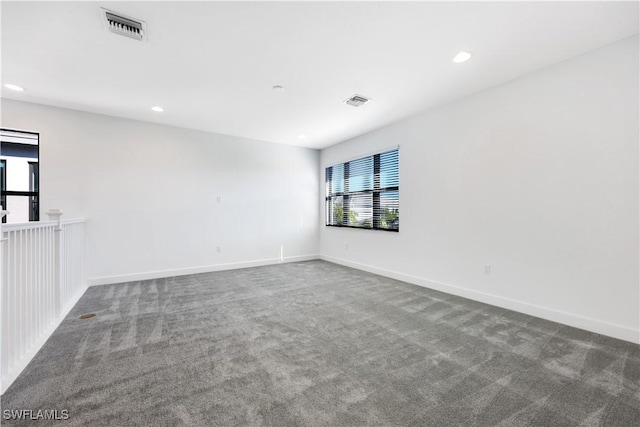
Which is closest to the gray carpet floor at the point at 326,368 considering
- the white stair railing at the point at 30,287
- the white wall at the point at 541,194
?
the white stair railing at the point at 30,287

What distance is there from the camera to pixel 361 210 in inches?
206

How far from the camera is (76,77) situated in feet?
9.61

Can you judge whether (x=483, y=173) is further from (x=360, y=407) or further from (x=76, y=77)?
(x=76, y=77)

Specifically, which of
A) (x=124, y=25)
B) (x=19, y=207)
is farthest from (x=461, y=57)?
(x=19, y=207)

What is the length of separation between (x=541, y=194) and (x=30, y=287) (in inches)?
188

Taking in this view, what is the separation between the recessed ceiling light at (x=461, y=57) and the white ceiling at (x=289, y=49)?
0.21 feet

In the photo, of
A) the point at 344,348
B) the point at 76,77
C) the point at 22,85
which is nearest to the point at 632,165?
the point at 344,348

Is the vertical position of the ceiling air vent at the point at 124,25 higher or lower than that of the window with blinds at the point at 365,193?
higher

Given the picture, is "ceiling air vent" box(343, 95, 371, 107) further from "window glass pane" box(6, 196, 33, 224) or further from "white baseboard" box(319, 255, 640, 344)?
"window glass pane" box(6, 196, 33, 224)

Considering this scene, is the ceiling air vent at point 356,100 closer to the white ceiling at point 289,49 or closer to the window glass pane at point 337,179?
the white ceiling at point 289,49

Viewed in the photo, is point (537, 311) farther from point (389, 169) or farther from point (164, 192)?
point (164, 192)

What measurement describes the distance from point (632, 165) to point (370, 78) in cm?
250

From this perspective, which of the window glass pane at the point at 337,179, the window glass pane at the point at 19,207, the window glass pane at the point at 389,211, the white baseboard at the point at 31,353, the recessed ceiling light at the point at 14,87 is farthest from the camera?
the window glass pane at the point at 337,179

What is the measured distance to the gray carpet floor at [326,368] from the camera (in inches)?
57.4
